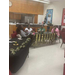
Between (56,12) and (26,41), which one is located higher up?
(56,12)

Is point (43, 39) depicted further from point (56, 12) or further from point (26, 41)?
point (56, 12)

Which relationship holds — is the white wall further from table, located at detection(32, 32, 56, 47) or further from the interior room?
table, located at detection(32, 32, 56, 47)

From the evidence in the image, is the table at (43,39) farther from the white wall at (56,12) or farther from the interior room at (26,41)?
the white wall at (56,12)

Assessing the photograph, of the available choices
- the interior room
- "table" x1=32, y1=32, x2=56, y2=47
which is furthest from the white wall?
"table" x1=32, y1=32, x2=56, y2=47

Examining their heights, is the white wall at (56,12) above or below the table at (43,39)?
above

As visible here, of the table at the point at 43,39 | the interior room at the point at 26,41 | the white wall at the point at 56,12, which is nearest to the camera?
the interior room at the point at 26,41

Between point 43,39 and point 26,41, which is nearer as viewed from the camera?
point 26,41

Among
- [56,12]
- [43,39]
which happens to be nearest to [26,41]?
[56,12]

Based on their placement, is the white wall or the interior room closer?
the interior room

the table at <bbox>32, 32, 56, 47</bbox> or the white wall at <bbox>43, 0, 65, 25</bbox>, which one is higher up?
the white wall at <bbox>43, 0, 65, 25</bbox>

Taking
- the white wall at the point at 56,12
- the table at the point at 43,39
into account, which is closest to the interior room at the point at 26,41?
the white wall at the point at 56,12
